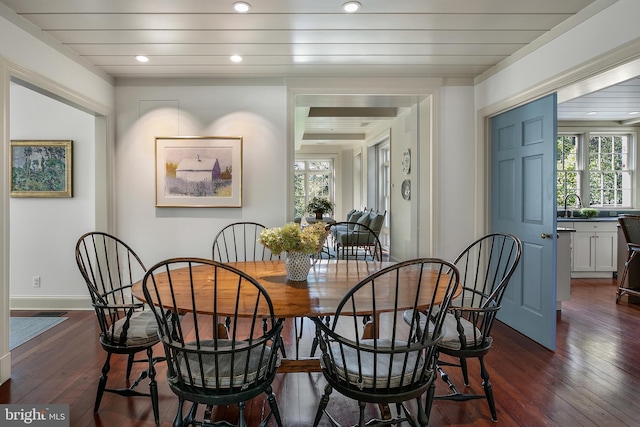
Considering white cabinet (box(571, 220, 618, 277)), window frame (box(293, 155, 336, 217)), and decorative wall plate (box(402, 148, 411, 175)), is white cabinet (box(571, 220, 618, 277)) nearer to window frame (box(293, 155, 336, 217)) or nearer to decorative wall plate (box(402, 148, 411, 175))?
decorative wall plate (box(402, 148, 411, 175))

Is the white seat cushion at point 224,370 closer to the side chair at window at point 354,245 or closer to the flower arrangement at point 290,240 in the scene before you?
the flower arrangement at point 290,240

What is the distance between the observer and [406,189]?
18.4ft

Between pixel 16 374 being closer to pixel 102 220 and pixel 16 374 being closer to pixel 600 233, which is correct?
pixel 102 220

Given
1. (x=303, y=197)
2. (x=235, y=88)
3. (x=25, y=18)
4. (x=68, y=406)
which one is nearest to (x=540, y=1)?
(x=235, y=88)

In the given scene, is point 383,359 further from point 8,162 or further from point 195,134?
point 195,134

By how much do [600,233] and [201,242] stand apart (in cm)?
541

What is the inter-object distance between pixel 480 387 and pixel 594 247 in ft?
13.8

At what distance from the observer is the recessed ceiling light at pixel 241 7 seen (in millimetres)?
2515

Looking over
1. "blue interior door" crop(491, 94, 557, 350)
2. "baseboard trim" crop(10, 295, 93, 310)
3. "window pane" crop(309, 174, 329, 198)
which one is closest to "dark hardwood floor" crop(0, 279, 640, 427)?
"blue interior door" crop(491, 94, 557, 350)

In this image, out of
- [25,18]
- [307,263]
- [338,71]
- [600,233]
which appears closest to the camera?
[307,263]

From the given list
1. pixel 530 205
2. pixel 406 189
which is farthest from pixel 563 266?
pixel 406 189

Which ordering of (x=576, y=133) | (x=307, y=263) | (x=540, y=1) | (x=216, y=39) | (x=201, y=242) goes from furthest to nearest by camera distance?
1. (x=576, y=133)
2. (x=201, y=242)
3. (x=216, y=39)
4. (x=540, y=1)
5. (x=307, y=263)

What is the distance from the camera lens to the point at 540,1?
251cm

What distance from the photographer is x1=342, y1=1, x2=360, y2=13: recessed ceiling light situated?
2504mm
